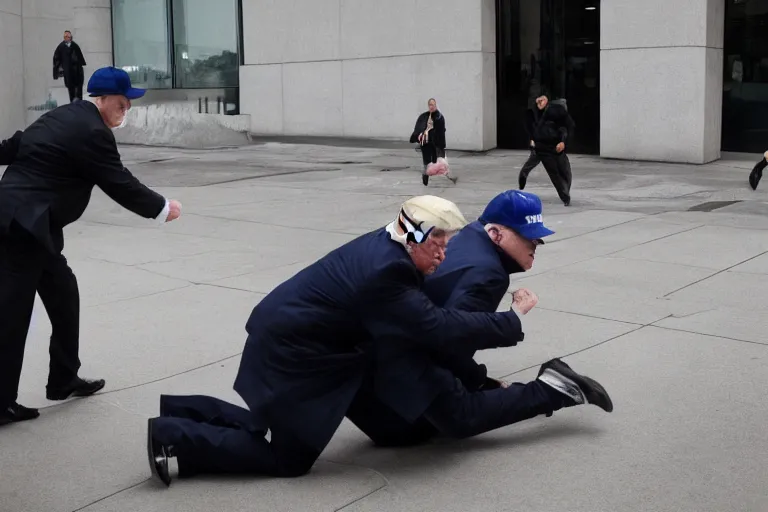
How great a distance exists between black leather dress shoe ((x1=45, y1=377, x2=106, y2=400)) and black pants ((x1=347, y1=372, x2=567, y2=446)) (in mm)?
1659

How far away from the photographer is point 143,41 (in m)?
29.5

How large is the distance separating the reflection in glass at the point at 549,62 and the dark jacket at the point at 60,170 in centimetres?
1699

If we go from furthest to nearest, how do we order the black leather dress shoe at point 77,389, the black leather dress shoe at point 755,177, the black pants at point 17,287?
1. the black leather dress shoe at point 755,177
2. the black leather dress shoe at point 77,389
3. the black pants at point 17,287

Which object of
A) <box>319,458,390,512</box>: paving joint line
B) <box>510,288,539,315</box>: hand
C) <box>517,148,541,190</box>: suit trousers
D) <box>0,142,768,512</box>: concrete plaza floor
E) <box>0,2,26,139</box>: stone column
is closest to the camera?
<box>319,458,390,512</box>: paving joint line

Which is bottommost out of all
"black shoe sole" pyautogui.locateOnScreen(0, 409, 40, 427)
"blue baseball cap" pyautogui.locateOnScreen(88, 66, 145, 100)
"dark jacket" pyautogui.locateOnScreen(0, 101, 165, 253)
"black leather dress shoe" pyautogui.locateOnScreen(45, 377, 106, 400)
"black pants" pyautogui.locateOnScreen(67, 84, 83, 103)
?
"black shoe sole" pyautogui.locateOnScreen(0, 409, 40, 427)

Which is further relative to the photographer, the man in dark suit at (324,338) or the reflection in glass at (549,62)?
the reflection in glass at (549,62)

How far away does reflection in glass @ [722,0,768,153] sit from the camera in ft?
63.3

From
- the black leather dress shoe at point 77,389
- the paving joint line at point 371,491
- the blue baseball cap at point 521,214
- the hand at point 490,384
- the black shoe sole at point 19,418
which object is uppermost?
the blue baseball cap at point 521,214

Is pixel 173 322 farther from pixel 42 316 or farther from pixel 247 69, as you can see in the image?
pixel 247 69

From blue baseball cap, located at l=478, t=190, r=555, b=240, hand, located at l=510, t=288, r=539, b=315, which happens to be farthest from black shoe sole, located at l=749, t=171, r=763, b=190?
hand, located at l=510, t=288, r=539, b=315

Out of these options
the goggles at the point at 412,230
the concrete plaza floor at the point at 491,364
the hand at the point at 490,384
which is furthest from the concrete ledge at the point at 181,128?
the goggles at the point at 412,230

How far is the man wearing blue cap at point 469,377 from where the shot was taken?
13.6 ft

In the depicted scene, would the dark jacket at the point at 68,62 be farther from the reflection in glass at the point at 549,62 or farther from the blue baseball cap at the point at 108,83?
the blue baseball cap at the point at 108,83

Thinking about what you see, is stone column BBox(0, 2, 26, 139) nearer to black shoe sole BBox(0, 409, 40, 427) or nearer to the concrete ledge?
the concrete ledge
